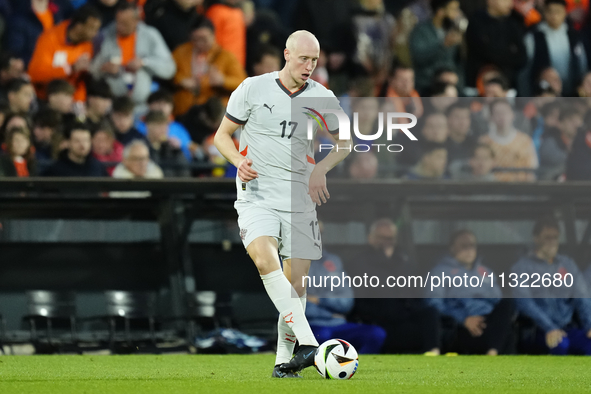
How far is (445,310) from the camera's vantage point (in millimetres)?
9078

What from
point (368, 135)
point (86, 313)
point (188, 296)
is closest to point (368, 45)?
point (368, 135)

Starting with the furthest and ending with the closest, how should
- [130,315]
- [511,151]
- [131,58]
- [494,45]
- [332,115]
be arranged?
1. [494,45]
2. [131,58]
3. [511,151]
4. [130,315]
5. [332,115]

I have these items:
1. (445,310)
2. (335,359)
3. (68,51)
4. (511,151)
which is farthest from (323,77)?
(335,359)

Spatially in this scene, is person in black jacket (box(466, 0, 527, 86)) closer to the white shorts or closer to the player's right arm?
the white shorts

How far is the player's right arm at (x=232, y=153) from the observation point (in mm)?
5547

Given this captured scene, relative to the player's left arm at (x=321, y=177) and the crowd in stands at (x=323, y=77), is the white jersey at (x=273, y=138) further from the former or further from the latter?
the crowd in stands at (x=323, y=77)

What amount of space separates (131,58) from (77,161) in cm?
193

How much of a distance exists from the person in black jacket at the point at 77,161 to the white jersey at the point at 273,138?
3.71 m

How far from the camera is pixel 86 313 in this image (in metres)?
9.12

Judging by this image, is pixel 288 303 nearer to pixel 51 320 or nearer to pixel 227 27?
pixel 51 320

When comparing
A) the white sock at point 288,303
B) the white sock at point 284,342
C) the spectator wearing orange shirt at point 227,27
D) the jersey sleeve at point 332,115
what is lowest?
the white sock at point 284,342

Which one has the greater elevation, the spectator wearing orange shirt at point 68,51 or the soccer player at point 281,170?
the spectator wearing orange shirt at point 68,51

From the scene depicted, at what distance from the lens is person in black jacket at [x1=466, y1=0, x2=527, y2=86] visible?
11711 millimetres

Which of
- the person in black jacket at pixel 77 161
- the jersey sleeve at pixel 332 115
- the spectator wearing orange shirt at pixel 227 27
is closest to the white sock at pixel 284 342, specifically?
the jersey sleeve at pixel 332 115
